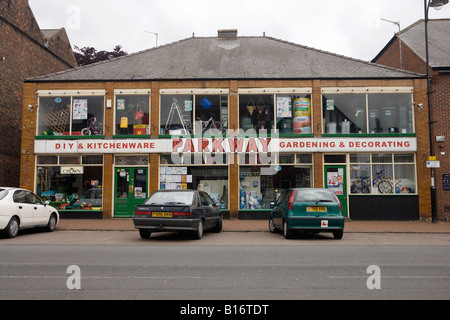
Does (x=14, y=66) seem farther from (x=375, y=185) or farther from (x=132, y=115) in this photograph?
(x=375, y=185)

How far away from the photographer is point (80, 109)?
19.5 meters

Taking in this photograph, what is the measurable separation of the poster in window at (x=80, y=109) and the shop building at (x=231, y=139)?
0.05 meters

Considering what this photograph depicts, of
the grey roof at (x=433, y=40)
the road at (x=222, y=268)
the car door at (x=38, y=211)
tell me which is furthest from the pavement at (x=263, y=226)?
the grey roof at (x=433, y=40)

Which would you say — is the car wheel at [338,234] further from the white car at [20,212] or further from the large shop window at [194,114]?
the white car at [20,212]

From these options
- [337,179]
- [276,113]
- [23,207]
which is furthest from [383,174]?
[23,207]

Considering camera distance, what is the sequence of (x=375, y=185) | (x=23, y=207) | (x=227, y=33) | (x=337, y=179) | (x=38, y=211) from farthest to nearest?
(x=227, y=33) < (x=337, y=179) < (x=375, y=185) < (x=38, y=211) < (x=23, y=207)

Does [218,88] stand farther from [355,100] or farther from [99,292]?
→ [99,292]

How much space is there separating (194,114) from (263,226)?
6617mm

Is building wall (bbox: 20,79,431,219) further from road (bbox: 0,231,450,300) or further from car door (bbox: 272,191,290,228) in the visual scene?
road (bbox: 0,231,450,300)

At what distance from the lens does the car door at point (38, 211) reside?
43.5ft

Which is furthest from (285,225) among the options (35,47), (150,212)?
(35,47)

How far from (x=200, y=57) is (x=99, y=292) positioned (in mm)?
17899

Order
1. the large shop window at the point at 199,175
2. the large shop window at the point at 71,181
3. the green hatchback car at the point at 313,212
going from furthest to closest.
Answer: the large shop window at the point at 71,181
the large shop window at the point at 199,175
the green hatchback car at the point at 313,212

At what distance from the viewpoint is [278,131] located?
62.7 ft
